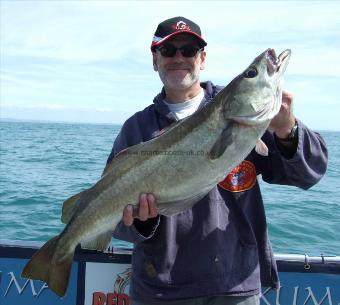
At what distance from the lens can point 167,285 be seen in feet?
10.8

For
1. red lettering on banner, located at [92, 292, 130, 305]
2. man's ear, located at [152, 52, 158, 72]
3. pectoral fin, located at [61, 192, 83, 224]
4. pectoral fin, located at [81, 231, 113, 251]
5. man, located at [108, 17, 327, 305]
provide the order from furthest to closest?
red lettering on banner, located at [92, 292, 130, 305]
man's ear, located at [152, 52, 158, 72]
pectoral fin, located at [61, 192, 83, 224]
pectoral fin, located at [81, 231, 113, 251]
man, located at [108, 17, 327, 305]

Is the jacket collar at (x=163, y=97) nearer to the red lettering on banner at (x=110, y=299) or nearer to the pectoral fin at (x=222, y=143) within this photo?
the pectoral fin at (x=222, y=143)

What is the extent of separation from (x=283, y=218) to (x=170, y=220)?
9065 millimetres

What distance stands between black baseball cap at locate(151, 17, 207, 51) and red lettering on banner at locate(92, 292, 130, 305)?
2.55m

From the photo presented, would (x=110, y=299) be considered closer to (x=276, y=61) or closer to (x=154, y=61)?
(x=154, y=61)

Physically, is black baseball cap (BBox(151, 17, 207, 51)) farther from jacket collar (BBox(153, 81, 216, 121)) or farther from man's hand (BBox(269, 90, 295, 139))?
man's hand (BBox(269, 90, 295, 139))

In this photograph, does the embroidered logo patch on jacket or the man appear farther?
the embroidered logo patch on jacket

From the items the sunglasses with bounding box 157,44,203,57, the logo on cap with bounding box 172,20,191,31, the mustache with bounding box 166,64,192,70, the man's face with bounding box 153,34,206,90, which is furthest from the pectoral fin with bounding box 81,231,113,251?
the logo on cap with bounding box 172,20,191,31

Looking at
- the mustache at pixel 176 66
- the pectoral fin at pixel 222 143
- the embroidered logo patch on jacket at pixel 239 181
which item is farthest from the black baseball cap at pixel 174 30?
the embroidered logo patch on jacket at pixel 239 181

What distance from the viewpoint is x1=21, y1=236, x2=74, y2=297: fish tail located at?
338 centimetres

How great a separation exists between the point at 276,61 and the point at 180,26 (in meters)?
1.14

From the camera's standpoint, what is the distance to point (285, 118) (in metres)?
3.03

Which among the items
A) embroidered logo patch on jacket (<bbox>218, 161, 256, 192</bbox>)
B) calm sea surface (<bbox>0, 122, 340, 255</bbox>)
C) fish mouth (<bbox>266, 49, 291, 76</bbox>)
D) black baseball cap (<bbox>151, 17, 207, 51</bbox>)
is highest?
black baseball cap (<bbox>151, 17, 207, 51</bbox>)

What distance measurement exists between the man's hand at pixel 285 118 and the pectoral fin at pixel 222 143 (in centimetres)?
34
